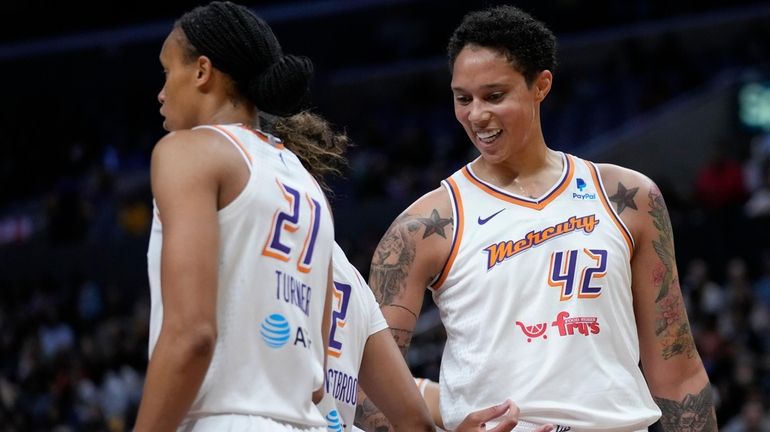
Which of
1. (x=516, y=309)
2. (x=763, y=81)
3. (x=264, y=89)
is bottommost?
(x=763, y=81)

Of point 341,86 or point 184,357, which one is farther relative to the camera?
point 341,86

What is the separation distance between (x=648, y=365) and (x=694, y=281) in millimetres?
7917

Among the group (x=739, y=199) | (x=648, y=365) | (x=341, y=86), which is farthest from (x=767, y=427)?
(x=341, y=86)

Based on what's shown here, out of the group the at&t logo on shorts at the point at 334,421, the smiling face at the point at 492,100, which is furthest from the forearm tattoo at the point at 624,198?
the at&t logo on shorts at the point at 334,421

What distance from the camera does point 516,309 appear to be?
400 cm

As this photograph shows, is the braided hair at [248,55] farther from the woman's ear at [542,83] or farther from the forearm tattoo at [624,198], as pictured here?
the forearm tattoo at [624,198]

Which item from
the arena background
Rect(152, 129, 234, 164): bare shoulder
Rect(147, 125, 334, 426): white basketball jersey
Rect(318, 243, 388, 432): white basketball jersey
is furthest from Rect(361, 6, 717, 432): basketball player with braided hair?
the arena background

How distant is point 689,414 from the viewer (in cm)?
423

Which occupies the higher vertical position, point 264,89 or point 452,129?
point 264,89

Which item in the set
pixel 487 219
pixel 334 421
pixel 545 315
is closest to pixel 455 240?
pixel 487 219

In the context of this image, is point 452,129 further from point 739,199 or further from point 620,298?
point 620,298

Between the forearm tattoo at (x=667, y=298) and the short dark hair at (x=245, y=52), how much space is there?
166 centimetres

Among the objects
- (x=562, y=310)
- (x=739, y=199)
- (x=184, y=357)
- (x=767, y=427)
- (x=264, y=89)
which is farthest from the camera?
(x=739, y=199)

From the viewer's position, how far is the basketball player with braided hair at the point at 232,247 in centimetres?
273
